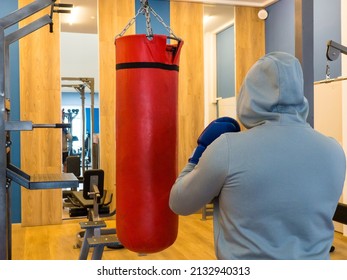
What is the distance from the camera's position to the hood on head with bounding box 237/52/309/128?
1184mm

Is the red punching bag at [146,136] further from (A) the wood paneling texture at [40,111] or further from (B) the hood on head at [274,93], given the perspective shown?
(A) the wood paneling texture at [40,111]

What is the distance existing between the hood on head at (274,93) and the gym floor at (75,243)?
2518mm

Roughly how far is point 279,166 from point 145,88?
0.80 m

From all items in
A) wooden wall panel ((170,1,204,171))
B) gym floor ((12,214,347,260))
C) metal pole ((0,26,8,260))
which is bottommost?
gym floor ((12,214,347,260))

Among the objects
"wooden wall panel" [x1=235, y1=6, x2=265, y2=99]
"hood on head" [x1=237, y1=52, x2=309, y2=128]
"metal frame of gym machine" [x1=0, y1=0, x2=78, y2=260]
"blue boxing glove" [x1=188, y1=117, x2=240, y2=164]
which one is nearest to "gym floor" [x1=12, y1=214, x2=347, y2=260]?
"metal frame of gym machine" [x1=0, y1=0, x2=78, y2=260]

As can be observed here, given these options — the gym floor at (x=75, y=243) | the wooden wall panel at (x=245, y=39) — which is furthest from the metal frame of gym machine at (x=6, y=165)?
the wooden wall panel at (x=245, y=39)

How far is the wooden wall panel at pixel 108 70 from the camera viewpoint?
5.11 metres

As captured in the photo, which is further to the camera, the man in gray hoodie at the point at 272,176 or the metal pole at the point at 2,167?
the metal pole at the point at 2,167

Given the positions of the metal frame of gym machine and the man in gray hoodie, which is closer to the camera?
the man in gray hoodie

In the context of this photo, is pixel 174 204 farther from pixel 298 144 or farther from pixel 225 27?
pixel 225 27

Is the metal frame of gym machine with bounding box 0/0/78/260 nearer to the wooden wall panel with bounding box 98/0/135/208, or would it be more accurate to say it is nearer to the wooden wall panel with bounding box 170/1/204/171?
the wooden wall panel with bounding box 98/0/135/208

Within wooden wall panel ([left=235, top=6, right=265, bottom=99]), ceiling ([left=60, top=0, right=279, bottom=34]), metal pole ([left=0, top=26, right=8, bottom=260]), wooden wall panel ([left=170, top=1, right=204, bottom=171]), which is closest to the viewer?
metal pole ([left=0, top=26, right=8, bottom=260])

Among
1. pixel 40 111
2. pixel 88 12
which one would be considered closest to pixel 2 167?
pixel 40 111

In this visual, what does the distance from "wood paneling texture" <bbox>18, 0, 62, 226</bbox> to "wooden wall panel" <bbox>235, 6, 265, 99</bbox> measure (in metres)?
2.43
